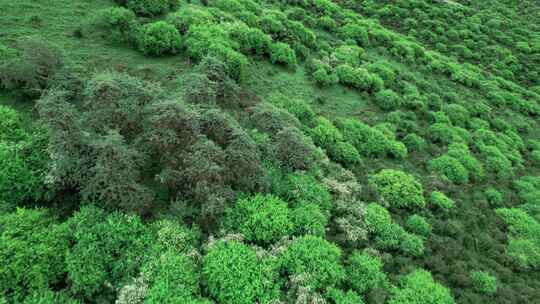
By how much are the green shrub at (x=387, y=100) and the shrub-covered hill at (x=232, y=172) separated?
0.57ft

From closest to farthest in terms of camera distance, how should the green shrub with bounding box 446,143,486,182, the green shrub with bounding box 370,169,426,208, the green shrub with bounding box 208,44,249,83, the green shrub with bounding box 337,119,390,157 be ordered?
the green shrub with bounding box 370,169,426,208, the green shrub with bounding box 208,44,249,83, the green shrub with bounding box 337,119,390,157, the green shrub with bounding box 446,143,486,182

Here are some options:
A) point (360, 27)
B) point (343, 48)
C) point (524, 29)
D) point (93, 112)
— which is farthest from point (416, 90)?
point (524, 29)

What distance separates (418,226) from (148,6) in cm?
2343

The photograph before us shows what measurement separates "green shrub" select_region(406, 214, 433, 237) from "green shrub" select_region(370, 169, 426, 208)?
1.08 metres

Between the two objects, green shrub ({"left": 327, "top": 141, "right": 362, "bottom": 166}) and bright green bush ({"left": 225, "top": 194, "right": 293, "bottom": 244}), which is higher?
bright green bush ({"left": 225, "top": 194, "right": 293, "bottom": 244})

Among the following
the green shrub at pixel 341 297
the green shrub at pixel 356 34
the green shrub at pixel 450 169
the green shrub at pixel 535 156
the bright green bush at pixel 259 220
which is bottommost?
the green shrub at pixel 535 156

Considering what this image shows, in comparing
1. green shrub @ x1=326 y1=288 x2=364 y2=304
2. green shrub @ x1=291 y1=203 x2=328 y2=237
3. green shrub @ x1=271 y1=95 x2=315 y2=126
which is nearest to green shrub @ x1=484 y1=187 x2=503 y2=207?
green shrub @ x1=271 y1=95 x2=315 y2=126

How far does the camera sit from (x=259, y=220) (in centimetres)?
1156

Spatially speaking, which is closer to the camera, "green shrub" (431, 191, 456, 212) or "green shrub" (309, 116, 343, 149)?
"green shrub" (431, 191, 456, 212)

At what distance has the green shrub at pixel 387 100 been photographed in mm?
24078

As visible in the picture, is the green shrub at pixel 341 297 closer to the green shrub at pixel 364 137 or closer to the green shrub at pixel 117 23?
the green shrub at pixel 364 137

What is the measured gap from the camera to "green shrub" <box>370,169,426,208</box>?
16.0 meters

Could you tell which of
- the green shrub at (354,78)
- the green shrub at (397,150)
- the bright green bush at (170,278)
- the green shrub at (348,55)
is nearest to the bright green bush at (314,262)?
the bright green bush at (170,278)

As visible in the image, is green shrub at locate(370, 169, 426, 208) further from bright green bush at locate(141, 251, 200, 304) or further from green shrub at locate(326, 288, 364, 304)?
bright green bush at locate(141, 251, 200, 304)
